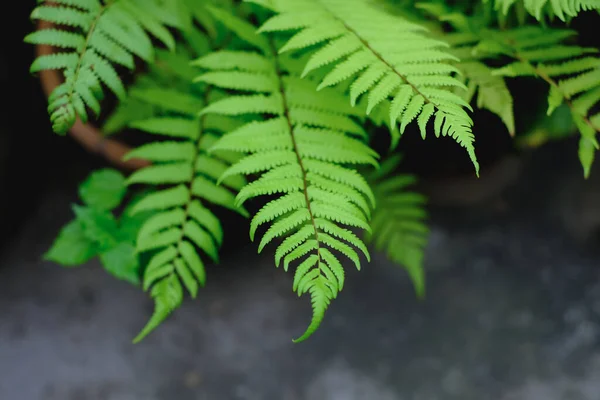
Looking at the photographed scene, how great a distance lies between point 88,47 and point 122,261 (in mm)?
656

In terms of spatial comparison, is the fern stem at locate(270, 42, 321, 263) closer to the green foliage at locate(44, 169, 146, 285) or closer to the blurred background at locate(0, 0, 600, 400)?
the green foliage at locate(44, 169, 146, 285)

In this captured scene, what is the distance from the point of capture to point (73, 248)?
1717 millimetres

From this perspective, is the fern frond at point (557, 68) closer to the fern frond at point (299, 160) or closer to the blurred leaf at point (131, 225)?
the fern frond at point (299, 160)

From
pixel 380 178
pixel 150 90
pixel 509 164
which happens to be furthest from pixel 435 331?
pixel 150 90

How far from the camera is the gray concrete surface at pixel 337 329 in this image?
1.99 metres

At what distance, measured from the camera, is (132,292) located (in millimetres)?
2201

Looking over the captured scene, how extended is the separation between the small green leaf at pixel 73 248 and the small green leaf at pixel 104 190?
3.6 inches

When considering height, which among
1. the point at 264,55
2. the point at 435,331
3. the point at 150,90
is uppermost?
the point at 264,55

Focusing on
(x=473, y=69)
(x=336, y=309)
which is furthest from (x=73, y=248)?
(x=473, y=69)

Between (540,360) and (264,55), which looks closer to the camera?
(264,55)

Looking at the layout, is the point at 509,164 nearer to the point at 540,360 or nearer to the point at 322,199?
the point at 540,360

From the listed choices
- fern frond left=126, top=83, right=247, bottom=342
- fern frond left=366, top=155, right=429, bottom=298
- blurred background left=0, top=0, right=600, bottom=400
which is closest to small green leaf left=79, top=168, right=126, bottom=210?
fern frond left=126, top=83, right=247, bottom=342

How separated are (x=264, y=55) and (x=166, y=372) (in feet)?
4.14

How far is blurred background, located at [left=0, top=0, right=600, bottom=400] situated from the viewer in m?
2.00
